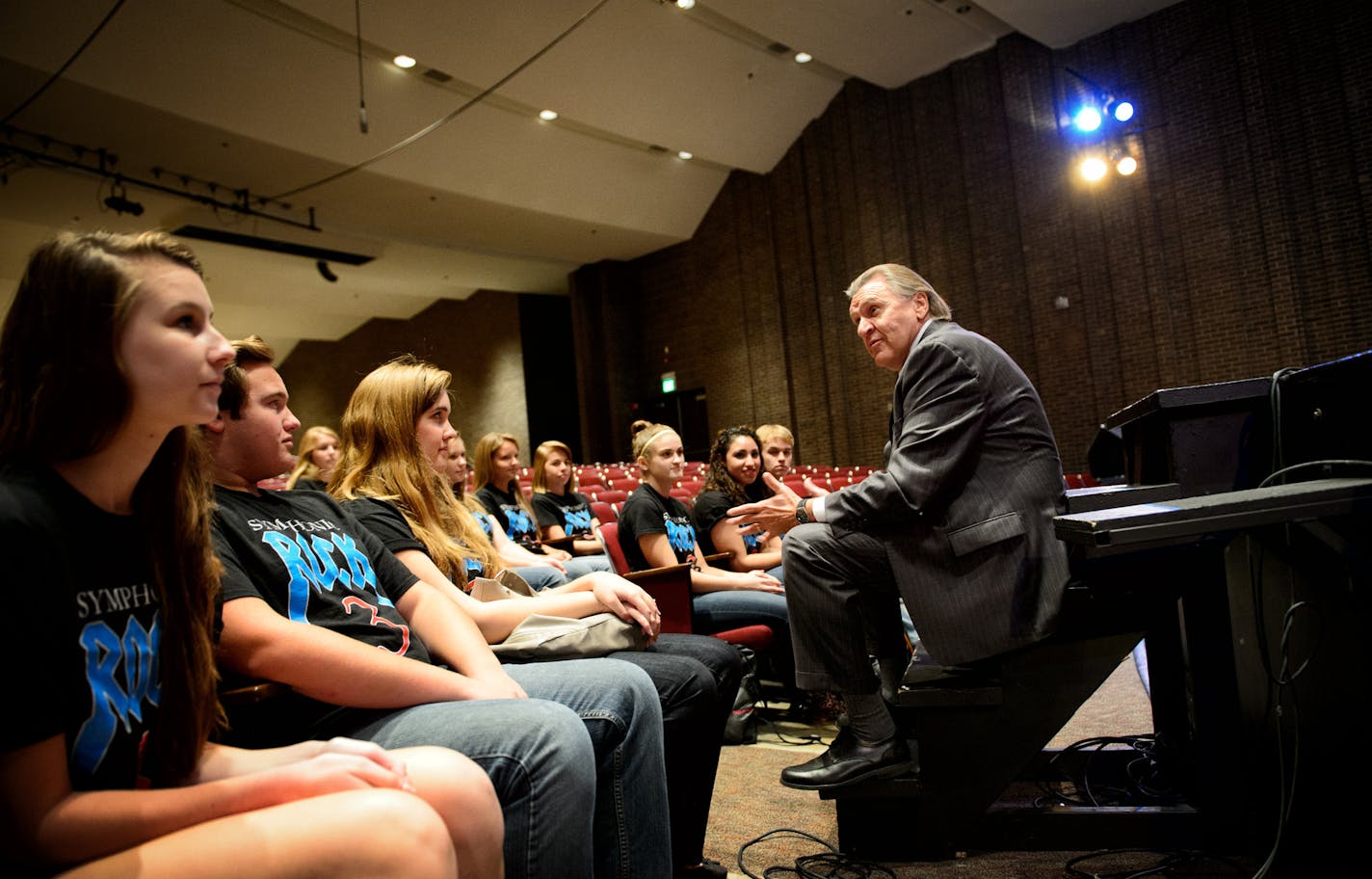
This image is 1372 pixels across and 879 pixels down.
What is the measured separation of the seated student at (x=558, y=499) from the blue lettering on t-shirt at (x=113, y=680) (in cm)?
431

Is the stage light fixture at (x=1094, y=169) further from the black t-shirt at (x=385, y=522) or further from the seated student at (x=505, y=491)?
the black t-shirt at (x=385, y=522)

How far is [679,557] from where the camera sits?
11.5ft

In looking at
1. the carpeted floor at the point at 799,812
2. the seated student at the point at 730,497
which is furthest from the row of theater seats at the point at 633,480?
the carpeted floor at the point at 799,812

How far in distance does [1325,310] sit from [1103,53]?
3953 mm

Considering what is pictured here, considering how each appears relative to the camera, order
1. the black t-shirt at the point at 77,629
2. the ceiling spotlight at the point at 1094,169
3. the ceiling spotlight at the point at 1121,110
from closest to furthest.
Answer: the black t-shirt at the point at 77,629
the ceiling spotlight at the point at 1121,110
the ceiling spotlight at the point at 1094,169

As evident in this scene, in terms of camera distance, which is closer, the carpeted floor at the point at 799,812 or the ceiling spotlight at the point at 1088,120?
the carpeted floor at the point at 799,812

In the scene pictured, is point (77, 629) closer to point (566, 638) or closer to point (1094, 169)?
point (566, 638)

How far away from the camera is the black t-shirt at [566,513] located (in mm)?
5449

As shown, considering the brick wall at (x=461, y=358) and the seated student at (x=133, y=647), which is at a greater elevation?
the brick wall at (x=461, y=358)

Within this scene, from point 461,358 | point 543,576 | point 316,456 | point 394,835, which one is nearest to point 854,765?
point 394,835

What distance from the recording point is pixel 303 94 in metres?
9.31

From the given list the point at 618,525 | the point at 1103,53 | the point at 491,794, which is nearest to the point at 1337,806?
the point at 491,794

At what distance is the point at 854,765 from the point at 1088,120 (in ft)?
33.5

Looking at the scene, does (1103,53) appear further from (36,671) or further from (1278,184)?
(36,671)
